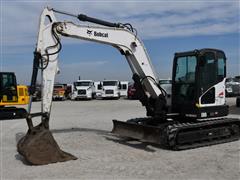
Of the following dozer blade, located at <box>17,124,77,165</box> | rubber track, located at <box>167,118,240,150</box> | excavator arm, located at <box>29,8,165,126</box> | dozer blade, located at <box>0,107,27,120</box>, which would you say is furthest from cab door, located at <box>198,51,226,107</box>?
dozer blade, located at <box>0,107,27,120</box>

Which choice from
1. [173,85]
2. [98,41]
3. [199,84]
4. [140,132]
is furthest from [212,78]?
[98,41]

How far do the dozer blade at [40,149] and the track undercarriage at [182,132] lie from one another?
102 inches

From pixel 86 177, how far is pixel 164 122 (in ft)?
16.1

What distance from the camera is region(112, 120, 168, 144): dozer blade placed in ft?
35.8

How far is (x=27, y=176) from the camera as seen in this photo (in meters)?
8.34

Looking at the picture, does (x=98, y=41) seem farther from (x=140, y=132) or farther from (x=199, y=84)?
(x=199, y=84)

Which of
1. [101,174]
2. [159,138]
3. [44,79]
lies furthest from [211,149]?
[44,79]

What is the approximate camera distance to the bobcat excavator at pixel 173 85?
35.0ft

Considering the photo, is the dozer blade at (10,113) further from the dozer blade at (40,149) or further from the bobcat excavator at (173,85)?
the dozer blade at (40,149)

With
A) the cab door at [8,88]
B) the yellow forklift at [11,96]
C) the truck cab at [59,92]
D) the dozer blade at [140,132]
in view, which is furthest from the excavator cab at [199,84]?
the truck cab at [59,92]

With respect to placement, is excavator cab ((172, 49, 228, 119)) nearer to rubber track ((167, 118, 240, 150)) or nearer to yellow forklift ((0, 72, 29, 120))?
rubber track ((167, 118, 240, 150))

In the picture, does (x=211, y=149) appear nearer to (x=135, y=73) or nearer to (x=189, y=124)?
(x=189, y=124)

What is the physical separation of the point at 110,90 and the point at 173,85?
93.4ft

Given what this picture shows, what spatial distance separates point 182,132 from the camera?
11258mm
